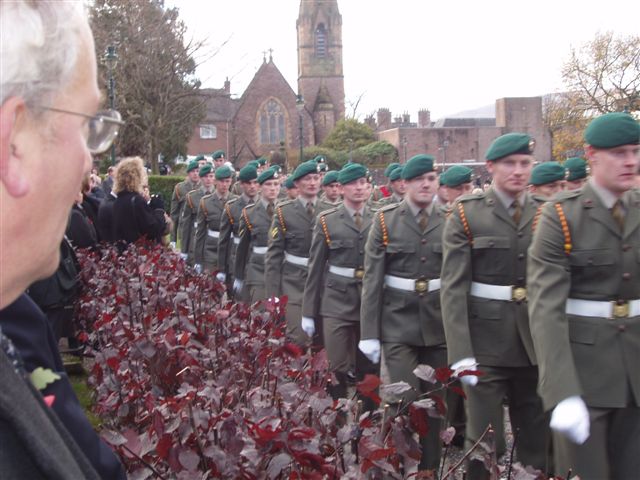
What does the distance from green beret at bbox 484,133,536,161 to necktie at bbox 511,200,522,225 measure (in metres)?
0.34

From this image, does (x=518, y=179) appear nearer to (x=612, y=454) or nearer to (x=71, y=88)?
(x=612, y=454)

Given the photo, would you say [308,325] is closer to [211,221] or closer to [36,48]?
[211,221]

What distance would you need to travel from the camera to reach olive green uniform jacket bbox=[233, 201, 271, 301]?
10227mm

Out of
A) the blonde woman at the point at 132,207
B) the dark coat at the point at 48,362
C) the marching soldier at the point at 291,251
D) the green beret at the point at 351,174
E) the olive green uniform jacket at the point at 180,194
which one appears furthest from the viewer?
the olive green uniform jacket at the point at 180,194

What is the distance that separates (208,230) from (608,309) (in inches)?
387

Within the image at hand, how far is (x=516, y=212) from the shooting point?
5.46m

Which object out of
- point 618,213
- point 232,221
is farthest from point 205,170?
point 618,213

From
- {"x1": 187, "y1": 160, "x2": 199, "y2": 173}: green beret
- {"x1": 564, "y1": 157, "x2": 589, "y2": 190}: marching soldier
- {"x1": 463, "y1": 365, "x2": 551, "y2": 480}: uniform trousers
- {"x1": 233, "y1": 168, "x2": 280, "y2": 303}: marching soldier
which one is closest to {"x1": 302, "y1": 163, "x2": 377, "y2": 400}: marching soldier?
{"x1": 463, "y1": 365, "x2": 551, "y2": 480}: uniform trousers

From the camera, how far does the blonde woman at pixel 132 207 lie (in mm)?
9375

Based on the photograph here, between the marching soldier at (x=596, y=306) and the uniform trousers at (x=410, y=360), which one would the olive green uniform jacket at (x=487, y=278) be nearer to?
the uniform trousers at (x=410, y=360)

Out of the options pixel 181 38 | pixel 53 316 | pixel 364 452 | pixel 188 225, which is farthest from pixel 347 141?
pixel 364 452

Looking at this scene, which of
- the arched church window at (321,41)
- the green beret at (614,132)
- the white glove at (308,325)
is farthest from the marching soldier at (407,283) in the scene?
the arched church window at (321,41)

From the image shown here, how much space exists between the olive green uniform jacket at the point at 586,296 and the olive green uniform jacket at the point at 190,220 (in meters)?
11.0

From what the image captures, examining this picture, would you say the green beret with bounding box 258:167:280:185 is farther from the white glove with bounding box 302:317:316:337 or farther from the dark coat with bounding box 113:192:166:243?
the white glove with bounding box 302:317:316:337
